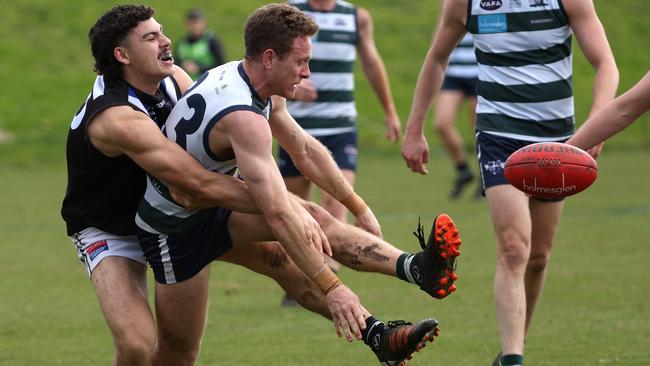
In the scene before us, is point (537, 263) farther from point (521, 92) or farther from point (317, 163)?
point (317, 163)

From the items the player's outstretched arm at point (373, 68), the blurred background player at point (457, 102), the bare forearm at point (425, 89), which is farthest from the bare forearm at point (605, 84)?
the blurred background player at point (457, 102)

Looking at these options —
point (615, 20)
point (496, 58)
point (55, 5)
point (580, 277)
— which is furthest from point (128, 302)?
point (615, 20)

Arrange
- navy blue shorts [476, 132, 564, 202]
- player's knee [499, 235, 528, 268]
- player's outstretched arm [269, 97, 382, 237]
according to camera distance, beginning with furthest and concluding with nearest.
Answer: navy blue shorts [476, 132, 564, 202]
player's knee [499, 235, 528, 268]
player's outstretched arm [269, 97, 382, 237]

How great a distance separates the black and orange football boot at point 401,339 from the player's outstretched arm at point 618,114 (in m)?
1.16

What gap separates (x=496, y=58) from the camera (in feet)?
22.4

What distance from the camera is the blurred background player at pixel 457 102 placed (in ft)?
48.8

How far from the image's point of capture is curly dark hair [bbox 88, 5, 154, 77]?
584cm

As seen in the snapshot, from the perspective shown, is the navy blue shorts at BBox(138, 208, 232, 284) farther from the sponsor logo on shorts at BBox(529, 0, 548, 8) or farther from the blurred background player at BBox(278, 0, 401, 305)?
the blurred background player at BBox(278, 0, 401, 305)

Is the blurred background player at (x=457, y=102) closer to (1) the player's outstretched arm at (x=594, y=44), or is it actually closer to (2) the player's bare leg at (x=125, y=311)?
(1) the player's outstretched arm at (x=594, y=44)

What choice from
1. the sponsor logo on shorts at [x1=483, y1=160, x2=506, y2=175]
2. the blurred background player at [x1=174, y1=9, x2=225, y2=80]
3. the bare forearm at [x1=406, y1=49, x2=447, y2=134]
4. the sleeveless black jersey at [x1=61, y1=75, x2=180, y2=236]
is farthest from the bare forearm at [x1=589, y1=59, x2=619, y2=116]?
the blurred background player at [x1=174, y1=9, x2=225, y2=80]

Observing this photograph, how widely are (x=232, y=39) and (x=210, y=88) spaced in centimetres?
2162

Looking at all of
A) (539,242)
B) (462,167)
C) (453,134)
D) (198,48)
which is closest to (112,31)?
(539,242)

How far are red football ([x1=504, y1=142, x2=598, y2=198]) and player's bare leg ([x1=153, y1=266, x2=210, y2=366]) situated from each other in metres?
1.55

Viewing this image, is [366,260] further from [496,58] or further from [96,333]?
[96,333]
